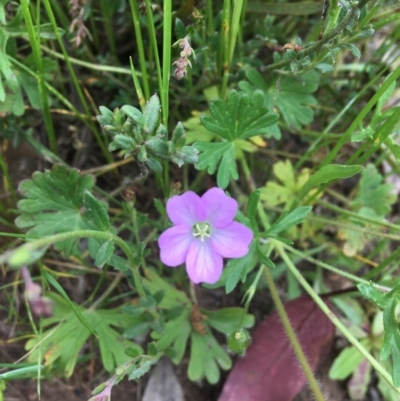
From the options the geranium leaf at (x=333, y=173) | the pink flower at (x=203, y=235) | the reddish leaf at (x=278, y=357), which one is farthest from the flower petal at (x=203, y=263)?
the reddish leaf at (x=278, y=357)

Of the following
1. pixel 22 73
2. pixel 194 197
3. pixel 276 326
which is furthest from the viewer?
pixel 276 326

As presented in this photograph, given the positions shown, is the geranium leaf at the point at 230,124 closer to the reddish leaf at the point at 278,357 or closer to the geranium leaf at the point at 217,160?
the geranium leaf at the point at 217,160

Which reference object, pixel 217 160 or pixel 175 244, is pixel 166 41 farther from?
pixel 175 244

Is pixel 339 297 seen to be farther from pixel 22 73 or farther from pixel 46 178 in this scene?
pixel 22 73

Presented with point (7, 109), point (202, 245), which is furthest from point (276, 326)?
point (7, 109)

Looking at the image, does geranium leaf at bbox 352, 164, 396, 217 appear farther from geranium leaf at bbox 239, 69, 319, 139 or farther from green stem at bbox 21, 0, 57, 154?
green stem at bbox 21, 0, 57, 154

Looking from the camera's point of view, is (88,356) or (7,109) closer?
(7,109)

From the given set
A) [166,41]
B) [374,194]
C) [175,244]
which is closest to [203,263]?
[175,244]
